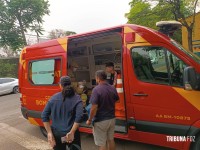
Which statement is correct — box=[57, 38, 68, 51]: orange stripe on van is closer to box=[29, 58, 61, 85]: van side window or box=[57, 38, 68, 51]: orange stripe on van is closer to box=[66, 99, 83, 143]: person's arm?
box=[29, 58, 61, 85]: van side window

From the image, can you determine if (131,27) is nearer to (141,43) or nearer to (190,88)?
(141,43)

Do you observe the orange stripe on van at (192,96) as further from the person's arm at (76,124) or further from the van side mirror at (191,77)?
the person's arm at (76,124)

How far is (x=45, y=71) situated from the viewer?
6.12 m

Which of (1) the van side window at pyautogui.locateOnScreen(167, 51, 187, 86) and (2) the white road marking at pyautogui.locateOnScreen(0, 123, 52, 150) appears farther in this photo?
(2) the white road marking at pyautogui.locateOnScreen(0, 123, 52, 150)

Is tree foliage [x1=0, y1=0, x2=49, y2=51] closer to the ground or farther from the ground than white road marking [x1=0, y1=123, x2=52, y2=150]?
farther from the ground

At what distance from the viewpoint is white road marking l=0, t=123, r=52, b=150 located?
18.3ft

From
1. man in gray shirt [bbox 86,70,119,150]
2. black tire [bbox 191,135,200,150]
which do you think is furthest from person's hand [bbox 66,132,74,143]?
black tire [bbox 191,135,200,150]

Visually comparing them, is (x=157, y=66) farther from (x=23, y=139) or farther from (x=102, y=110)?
(x=23, y=139)

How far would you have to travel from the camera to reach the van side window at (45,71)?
5.80 meters

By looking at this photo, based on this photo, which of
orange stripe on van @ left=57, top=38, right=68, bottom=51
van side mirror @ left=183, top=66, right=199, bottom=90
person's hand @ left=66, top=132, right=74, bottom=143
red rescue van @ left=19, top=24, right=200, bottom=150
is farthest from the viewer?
orange stripe on van @ left=57, top=38, right=68, bottom=51

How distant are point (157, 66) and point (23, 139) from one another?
159 inches

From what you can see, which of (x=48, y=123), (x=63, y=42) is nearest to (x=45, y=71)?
(x=63, y=42)

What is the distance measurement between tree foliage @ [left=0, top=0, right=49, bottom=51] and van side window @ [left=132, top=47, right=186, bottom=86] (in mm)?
25457

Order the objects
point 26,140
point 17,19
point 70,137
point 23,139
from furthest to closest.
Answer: point 17,19 → point 23,139 → point 26,140 → point 70,137
